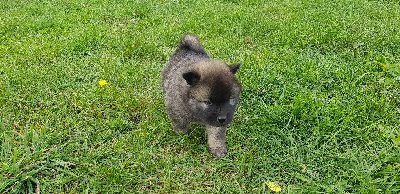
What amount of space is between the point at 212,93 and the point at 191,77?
1.05 ft

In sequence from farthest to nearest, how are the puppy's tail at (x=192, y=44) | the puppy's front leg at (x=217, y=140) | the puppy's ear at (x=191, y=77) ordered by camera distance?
the puppy's tail at (x=192, y=44)
the puppy's front leg at (x=217, y=140)
the puppy's ear at (x=191, y=77)

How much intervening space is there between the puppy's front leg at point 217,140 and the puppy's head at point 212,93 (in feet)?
1.01

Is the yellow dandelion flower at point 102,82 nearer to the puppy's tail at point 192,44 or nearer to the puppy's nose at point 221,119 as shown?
the puppy's tail at point 192,44

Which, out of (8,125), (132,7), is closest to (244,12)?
(132,7)

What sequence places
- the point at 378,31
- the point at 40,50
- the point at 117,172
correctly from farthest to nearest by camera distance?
1. the point at 378,31
2. the point at 40,50
3. the point at 117,172

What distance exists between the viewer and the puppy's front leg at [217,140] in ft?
11.8

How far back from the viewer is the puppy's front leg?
360 centimetres

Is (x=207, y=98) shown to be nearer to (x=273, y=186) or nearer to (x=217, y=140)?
(x=217, y=140)

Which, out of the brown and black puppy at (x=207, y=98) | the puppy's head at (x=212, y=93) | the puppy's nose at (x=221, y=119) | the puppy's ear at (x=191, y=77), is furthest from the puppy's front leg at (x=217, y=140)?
the puppy's ear at (x=191, y=77)

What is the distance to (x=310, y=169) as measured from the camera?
3332 millimetres

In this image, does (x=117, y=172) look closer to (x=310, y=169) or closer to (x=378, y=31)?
(x=310, y=169)

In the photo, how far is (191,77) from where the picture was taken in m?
3.23

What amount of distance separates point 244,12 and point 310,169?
5.34m

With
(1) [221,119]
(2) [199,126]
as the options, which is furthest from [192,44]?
(1) [221,119]
